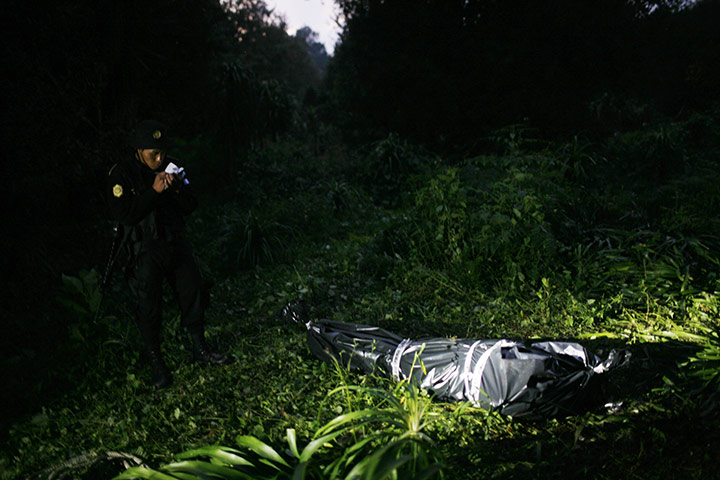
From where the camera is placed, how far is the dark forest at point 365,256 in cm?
190

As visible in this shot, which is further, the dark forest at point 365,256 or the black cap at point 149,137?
the black cap at point 149,137

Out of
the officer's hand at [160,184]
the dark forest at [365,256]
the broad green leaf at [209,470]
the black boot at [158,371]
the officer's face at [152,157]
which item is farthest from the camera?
the black boot at [158,371]

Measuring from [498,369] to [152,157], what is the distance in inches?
96.0

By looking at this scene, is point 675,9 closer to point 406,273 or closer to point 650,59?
point 650,59

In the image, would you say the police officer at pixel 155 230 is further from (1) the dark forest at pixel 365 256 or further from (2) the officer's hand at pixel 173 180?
(1) the dark forest at pixel 365 256

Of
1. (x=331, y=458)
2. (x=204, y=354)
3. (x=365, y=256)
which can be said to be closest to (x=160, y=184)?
(x=204, y=354)

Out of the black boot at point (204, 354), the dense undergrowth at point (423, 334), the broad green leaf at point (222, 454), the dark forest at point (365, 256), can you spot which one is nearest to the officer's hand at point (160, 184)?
the dark forest at point (365, 256)

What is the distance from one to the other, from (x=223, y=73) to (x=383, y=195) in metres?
3.85

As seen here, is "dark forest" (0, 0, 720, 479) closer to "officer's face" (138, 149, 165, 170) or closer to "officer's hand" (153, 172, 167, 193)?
"officer's face" (138, 149, 165, 170)

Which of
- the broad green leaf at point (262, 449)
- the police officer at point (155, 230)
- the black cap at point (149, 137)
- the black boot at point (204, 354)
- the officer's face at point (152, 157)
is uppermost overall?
the black cap at point (149, 137)

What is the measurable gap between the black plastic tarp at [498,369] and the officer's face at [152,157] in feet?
5.62

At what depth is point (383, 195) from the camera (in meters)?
7.82

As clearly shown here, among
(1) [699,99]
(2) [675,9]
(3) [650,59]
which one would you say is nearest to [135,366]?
(3) [650,59]

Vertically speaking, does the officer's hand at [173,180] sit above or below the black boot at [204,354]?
above
